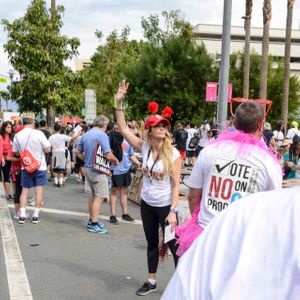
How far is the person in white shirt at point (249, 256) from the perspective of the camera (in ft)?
3.12

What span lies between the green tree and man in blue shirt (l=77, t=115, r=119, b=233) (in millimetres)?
11420

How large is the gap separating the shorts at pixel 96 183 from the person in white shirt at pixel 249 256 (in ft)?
19.4

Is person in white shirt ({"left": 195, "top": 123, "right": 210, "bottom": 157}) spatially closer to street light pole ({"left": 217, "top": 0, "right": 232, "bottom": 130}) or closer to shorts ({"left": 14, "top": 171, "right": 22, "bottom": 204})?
street light pole ({"left": 217, "top": 0, "right": 232, "bottom": 130})

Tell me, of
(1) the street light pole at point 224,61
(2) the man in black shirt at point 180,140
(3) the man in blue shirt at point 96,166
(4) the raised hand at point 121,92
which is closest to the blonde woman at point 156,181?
(4) the raised hand at point 121,92

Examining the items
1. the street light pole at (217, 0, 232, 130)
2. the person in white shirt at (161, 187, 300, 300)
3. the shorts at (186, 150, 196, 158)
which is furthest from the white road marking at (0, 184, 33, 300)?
the shorts at (186, 150, 196, 158)

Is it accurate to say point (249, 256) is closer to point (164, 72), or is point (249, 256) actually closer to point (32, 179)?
point (32, 179)

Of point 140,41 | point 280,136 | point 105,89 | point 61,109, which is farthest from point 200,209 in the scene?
point 140,41

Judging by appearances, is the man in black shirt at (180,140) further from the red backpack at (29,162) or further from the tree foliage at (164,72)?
the tree foliage at (164,72)

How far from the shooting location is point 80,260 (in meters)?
5.49

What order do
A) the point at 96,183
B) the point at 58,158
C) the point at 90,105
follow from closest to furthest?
the point at 96,183 < the point at 58,158 < the point at 90,105

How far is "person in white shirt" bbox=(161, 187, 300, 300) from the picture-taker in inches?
37.4

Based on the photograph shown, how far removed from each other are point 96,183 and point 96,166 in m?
0.26

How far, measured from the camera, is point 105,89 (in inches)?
1220

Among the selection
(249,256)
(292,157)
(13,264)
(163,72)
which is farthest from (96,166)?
(163,72)
